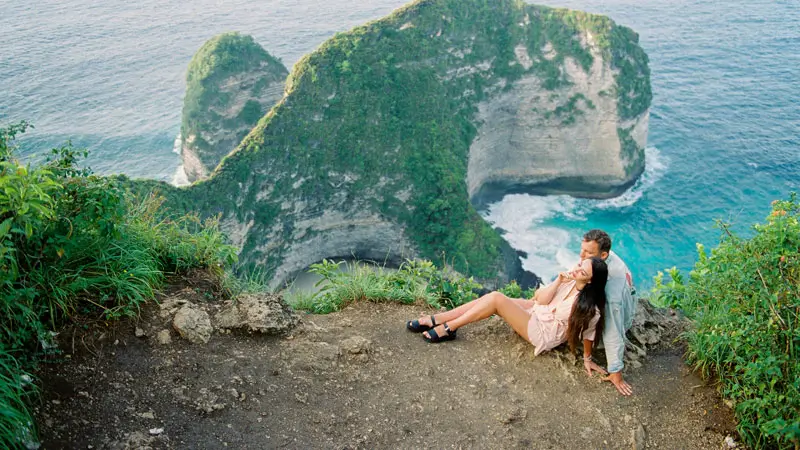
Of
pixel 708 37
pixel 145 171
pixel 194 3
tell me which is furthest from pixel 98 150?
pixel 708 37

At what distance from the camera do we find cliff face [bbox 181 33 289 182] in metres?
39.7

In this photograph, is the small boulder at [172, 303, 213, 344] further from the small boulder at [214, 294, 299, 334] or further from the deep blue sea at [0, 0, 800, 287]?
the deep blue sea at [0, 0, 800, 287]

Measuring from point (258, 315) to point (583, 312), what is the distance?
121 inches

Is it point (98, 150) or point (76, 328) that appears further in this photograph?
point (98, 150)

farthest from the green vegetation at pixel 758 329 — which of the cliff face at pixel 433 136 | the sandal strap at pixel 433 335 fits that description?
the cliff face at pixel 433 136

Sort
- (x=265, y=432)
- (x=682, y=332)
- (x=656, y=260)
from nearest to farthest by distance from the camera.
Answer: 1. (x=265, y=432)
2. (x=682, y=332)
3. (x=656, y=260)

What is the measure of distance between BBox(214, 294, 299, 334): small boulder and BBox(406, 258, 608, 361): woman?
1.31m

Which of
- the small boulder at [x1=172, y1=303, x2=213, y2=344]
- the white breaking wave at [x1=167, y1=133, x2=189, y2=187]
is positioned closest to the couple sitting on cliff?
the small boulder at [x1=172, y1=303, x2=213, y2=344]

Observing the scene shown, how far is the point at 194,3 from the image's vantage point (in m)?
67.9

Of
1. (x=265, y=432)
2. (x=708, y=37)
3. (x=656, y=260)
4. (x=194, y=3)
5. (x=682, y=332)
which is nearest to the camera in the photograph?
(x=265, y=432)

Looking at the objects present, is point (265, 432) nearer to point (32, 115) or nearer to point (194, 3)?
point (32, 115)

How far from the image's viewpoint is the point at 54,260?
4.32m

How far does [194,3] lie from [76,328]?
73.6 meters

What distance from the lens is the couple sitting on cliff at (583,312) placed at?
481 cm
